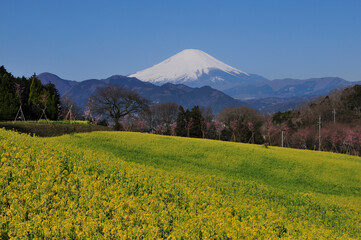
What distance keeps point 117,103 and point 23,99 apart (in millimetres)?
25979

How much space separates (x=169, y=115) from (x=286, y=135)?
42.5 meters

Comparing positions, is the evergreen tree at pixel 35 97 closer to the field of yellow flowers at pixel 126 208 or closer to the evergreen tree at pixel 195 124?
the evergreen tree at pixel 195 124

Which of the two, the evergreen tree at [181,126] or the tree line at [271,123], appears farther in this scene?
the evergreen tree at [181,126]

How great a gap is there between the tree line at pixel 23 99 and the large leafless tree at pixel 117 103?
1572cm

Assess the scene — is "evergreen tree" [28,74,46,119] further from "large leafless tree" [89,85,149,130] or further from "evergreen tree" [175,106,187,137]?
"evergreen tree" [175,106,187,137]

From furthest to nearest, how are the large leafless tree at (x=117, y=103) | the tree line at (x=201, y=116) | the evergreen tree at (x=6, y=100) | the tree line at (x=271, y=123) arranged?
1. the large leafless tree at (x=117, y=103)
2. the tree line at (x=271, y=123)
3. the tree line at (x=201, y=116)
4. the evergreen tree at (x=6, y=100)

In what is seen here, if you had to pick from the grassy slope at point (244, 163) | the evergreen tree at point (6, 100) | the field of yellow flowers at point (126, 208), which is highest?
the evergreen tree at point (6, 100)

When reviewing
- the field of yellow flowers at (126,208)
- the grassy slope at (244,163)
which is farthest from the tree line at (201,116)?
the field of yellow flowers at (126,208)

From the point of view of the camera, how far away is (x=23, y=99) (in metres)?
54.0

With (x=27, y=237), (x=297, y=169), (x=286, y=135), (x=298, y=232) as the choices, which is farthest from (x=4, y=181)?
(x=286, y=135)

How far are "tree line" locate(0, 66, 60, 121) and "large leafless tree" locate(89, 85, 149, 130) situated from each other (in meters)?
15.7

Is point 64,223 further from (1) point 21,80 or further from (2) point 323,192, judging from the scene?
(1) point 21,80

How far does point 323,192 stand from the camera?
22.0 m

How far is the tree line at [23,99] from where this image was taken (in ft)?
141
